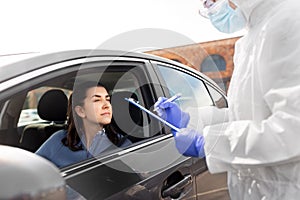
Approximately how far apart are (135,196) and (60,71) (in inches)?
23.9

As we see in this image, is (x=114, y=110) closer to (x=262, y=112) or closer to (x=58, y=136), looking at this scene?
(x=58, y=136)

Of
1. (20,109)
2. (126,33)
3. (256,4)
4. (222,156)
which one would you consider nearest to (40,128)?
(20,109)

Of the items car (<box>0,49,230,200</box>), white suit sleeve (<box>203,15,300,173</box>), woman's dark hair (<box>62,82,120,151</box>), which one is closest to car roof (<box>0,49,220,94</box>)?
car (<box>0,49,230,200</box>)

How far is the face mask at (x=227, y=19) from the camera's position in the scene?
1611 mm

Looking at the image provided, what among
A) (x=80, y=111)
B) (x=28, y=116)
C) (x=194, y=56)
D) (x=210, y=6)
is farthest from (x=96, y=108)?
(x=210, y=6)

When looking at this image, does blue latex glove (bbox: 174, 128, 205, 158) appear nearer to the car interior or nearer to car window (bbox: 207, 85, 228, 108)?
the car interior

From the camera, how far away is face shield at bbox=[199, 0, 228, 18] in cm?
163

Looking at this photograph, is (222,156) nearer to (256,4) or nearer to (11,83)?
(256,4)

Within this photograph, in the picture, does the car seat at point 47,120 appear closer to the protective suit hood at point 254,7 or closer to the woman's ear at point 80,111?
the woman's ear at point 80,111

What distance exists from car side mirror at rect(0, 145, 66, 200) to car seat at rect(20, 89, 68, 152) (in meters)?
1.38

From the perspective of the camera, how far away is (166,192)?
6.06ft

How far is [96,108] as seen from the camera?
84.1 inches

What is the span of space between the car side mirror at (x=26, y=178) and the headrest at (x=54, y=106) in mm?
1409

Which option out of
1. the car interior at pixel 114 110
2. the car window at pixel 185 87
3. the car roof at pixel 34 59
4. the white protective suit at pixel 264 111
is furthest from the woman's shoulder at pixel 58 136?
the white protective suit at pixel 264 111
